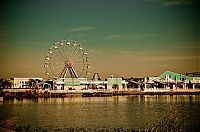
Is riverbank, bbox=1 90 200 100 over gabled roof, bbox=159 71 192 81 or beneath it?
beneath

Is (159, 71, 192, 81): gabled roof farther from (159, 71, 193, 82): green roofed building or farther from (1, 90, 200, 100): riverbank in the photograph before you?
(1, 90, 200, 100): riverbank

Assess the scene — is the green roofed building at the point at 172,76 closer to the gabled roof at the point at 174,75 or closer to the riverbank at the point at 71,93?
the gabled roof at the point at 174,75

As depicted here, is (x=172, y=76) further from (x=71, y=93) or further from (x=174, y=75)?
(x=71, y=93)

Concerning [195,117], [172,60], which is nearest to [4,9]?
[172,60]

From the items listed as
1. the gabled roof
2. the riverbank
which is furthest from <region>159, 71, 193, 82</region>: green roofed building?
the riverbank

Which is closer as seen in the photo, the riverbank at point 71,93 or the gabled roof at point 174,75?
the gabled roof at point 174,75

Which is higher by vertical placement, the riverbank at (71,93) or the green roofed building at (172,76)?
the green roofed building at (172,76)

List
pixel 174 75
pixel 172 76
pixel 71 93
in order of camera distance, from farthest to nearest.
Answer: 1. pixel 71 93
2. pixel 172 76
3. pixel 174 75

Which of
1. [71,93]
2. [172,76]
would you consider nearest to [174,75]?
[172,76]

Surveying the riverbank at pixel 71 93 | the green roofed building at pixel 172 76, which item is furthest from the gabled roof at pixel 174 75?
the riverbank at pixel 71 93

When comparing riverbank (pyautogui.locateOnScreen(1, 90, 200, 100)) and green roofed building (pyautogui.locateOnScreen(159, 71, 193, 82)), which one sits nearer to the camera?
green roofed building (pyautogui.locateOnScreen(159, 71, 193, 82))

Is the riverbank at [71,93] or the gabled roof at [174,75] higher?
the gabled roof at [174,75]

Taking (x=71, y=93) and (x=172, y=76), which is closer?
(x=172, y=76)

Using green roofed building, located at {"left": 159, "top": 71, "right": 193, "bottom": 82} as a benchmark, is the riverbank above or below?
below
